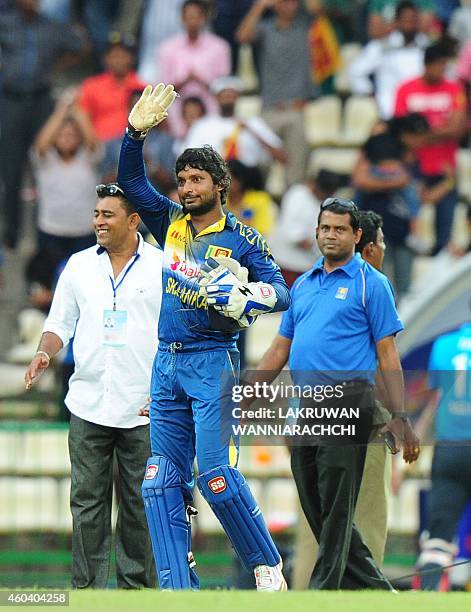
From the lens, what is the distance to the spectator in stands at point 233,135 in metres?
15.7

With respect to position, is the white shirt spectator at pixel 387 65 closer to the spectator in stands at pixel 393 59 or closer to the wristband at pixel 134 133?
the spectator in stands at pixel 393 59

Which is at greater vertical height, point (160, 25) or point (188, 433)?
point (160, 25)

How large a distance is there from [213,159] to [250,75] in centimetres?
1028

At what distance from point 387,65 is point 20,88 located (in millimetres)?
3857

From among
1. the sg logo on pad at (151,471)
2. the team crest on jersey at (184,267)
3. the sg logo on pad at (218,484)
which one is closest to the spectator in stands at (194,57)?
the team crest on jersey at (184,267)

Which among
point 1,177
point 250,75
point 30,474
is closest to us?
point 30,474

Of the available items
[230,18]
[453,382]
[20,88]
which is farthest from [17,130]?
[453,382]

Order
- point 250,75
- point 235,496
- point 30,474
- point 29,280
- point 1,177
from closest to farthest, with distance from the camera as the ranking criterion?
point 235,496 < point 30,474 < point 29,280 < point 1,177 < point 250,75

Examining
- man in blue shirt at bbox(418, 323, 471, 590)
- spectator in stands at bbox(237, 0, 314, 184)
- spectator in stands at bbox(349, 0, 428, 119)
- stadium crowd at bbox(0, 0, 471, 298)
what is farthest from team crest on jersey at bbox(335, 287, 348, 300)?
spectator in stands at bbox(349, 0, 428, 119)

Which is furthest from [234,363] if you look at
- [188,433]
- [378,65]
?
[378,65]

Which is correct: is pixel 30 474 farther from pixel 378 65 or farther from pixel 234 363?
pixel 378 65

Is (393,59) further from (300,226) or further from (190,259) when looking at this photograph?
(190,259)

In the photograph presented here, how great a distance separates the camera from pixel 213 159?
862 centimetres

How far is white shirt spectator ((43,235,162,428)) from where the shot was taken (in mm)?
9195
